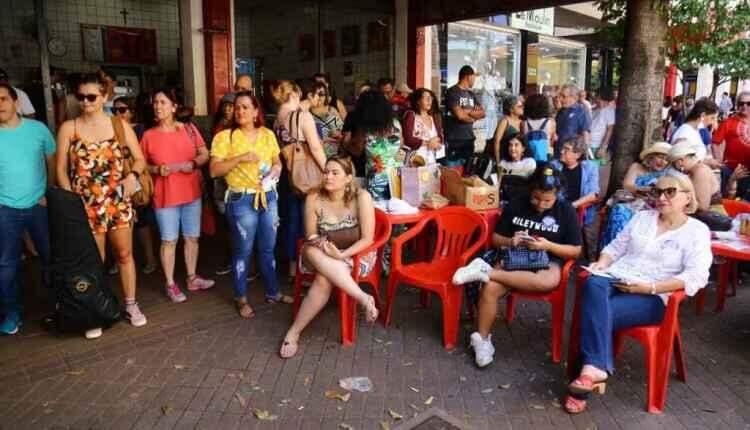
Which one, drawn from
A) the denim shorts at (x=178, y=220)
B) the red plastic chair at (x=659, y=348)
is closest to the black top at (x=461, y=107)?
the denim shorts at (x=178, y=220)

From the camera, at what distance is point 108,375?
3619 mm

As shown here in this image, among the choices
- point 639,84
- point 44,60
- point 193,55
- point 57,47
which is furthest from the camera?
point 57,47

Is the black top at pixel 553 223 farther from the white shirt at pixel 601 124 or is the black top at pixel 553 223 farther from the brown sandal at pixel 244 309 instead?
the white shirt at pixel 601 124

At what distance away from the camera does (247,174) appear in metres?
4.29

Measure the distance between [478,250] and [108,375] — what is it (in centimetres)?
256

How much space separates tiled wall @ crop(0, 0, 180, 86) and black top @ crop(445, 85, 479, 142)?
517cm

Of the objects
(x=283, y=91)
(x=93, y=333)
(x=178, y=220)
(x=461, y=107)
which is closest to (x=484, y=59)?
(x=461, y=107)

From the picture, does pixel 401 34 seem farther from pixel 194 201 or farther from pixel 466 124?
pixel 194 201

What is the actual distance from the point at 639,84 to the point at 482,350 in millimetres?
3852

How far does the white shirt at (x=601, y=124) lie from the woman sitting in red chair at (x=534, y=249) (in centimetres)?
749

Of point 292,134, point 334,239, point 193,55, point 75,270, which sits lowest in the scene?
point 75,270

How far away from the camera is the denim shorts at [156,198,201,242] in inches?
179

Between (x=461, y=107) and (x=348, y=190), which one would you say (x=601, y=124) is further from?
(x=348, y=190)

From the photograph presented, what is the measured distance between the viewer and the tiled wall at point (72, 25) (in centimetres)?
817
